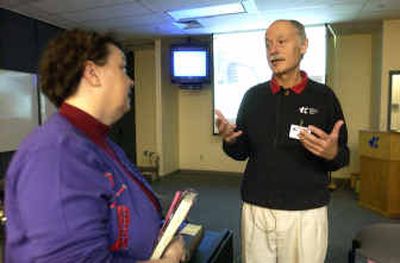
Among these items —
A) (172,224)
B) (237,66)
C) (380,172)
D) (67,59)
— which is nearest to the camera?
(67,59)

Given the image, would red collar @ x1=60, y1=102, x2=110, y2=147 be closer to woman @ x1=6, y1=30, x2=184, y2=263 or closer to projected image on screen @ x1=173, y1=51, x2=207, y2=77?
woman @ x1=6, y1=30, x2=184, y2=263

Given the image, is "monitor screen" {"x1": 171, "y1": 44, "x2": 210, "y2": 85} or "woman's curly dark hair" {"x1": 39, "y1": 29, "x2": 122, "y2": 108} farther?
"monitor screen" {"x1": 171, "y1": 44, "x2": 210, "y2": 85}

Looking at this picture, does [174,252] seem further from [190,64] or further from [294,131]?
[190,64]

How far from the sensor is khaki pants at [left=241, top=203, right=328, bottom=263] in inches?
51.1

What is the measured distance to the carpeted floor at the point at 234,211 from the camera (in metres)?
2.93

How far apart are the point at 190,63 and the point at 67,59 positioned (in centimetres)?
476

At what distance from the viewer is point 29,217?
669 millimetres

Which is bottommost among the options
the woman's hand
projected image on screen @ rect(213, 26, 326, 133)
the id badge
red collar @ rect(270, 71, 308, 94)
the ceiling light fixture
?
the woman's hand

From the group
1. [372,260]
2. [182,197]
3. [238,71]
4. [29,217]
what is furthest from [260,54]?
[29,217]

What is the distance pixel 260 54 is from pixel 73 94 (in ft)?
15.3

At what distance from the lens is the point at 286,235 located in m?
1.31

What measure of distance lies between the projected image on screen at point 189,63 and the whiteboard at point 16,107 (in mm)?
2225

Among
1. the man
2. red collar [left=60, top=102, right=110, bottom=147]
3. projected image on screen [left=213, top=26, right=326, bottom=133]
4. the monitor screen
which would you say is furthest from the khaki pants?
the monitor screen

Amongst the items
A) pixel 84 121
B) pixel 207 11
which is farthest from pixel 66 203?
pixel 207 11
